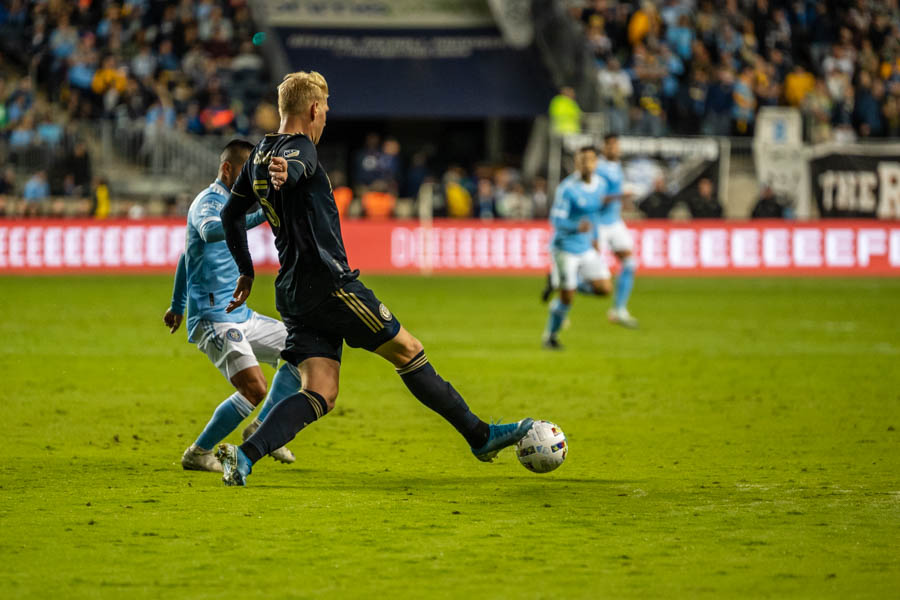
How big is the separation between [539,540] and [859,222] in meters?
22.8

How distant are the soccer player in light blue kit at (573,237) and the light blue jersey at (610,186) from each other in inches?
45.8

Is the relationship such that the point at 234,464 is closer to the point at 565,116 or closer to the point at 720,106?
the point at 565,116

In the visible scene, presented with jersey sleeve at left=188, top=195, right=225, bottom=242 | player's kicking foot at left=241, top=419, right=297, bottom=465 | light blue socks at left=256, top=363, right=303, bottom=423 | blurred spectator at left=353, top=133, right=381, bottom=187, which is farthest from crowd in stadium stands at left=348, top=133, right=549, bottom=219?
light blue socks at left=256, top=363, right=303, bottom=423

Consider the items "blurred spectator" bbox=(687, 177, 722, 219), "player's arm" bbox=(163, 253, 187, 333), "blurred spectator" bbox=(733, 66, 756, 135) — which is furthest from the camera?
"blurred spectator" bbox=(733, 66, 756, 135)

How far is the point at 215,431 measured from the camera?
813 centimetres

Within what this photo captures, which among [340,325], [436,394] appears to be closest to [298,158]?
[340,325]

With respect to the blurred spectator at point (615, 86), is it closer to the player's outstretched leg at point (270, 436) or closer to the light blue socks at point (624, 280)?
the light blue socks at point (624, 280)

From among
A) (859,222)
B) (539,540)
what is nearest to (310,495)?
(539,540)

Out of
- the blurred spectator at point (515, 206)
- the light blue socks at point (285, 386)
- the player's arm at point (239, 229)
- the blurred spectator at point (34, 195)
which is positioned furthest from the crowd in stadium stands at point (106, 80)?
the player's arm at point (239, 229)

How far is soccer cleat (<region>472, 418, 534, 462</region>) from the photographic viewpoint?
761cm

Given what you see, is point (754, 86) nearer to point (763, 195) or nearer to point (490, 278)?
point (763, 195)

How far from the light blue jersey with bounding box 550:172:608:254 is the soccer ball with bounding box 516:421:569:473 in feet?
28.3

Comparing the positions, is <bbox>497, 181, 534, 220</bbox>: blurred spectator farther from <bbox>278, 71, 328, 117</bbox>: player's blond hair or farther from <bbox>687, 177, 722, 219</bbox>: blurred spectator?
<bbox>278, 71, 328, 117</bbox>: player's blond hair

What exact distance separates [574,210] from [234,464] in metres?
9.56
